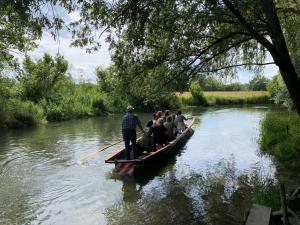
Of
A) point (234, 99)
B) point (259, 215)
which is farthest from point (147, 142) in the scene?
point (234, 99)

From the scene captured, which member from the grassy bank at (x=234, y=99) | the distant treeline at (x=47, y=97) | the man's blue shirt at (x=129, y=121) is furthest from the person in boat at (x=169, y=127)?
the grassy bank at (x=234, y=99)

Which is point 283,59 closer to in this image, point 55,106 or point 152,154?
point 152,154

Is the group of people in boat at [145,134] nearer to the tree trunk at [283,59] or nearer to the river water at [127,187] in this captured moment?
the river water at [127,187]

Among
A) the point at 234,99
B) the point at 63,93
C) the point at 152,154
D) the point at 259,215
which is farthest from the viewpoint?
the point at 234,99

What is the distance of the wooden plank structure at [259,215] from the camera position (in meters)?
6.07

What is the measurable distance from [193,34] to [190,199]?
3.80 metres

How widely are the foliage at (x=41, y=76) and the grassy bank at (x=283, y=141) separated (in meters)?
22.4

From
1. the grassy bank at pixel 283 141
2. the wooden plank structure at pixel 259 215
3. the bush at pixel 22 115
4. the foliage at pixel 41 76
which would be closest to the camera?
the wooden plank structure at pixel 259 215

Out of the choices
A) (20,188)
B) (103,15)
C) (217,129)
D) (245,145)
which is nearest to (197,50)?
(103,15)

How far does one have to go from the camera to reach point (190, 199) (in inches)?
361

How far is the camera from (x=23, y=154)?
50.9ft

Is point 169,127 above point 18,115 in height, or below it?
below

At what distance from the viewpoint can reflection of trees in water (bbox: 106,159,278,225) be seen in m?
7.90

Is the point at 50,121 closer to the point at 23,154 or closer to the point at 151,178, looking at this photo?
the point at 23,154
